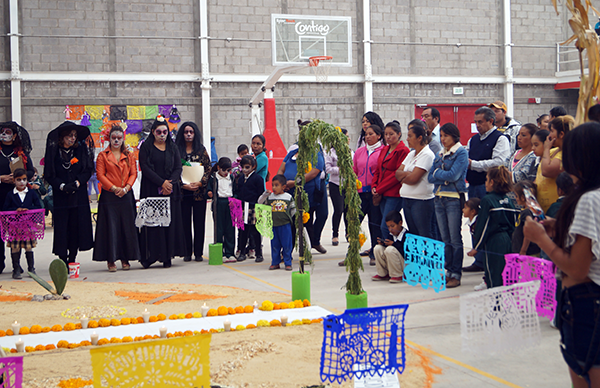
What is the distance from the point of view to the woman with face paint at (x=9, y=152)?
23.6ft

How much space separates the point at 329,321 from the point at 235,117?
1571 centimetres

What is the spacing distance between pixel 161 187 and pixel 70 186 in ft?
3.63

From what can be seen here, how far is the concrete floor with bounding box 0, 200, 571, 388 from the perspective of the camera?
11.1 feet

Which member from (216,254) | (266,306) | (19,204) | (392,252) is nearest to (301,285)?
(266,306)

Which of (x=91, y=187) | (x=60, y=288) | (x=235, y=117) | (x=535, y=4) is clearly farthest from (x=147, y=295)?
(x=535, y=4)

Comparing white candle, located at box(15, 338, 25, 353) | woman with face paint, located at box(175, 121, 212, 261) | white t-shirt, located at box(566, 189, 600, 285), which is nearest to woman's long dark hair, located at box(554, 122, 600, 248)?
white t-shirt, located at box(566, 189, 600, 285)

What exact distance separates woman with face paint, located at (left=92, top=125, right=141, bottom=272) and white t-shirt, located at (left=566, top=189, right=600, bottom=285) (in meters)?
6.00

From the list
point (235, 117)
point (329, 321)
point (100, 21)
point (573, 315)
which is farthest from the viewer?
point (235, 117)

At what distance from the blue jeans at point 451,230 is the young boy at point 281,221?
1.89 metres

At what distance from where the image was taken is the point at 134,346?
263 centimetres

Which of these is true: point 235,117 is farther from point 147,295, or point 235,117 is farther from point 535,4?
point 147,295

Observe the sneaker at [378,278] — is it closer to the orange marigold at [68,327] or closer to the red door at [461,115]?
the orange marigold at [68,327]

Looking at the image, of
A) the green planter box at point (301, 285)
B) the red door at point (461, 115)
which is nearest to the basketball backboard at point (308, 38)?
the red door at point (461, 115)

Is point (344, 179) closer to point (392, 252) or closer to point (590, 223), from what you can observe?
point (392, 252)
